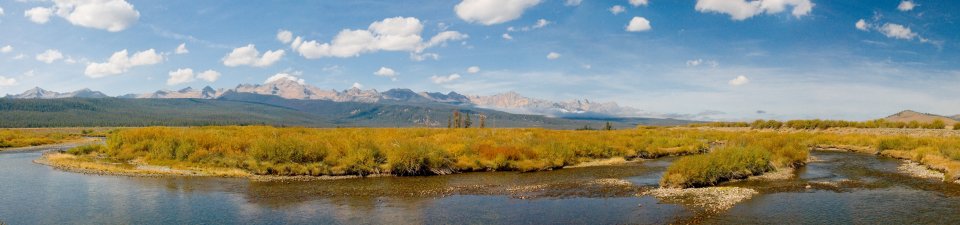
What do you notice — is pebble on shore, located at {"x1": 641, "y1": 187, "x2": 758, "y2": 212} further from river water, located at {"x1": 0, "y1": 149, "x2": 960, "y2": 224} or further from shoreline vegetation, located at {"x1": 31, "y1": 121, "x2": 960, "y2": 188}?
shoreline vegetation, located at {"x1": 31, "y1": 121, "x2": 960, "y2": 188}

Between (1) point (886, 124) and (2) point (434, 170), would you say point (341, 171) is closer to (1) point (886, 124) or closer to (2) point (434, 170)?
(2) point (434, 170)

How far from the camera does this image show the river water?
23.9m

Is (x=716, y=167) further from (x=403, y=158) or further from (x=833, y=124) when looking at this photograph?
(x=833, y=124)

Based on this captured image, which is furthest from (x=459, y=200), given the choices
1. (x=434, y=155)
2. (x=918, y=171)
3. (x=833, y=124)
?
(x=833, y=124)

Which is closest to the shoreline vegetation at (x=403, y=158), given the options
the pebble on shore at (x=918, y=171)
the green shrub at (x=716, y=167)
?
the green shrub at (x=716, y=167)

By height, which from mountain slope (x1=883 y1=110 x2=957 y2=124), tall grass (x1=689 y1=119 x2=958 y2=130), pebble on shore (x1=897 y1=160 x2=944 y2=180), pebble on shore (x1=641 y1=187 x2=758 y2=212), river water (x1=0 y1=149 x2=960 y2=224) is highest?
mountain slope (x1=883 y1=110 x2=957 y2=124)

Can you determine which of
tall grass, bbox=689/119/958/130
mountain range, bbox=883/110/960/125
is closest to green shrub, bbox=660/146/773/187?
tall grass, bbox=689/119/958/130

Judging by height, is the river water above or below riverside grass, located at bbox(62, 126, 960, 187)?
below

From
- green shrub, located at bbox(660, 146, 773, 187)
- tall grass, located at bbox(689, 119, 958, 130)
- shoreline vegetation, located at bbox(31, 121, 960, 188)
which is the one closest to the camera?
green shrub, located at bbox(660, 146, 773, 187)

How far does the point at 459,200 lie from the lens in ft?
94.8

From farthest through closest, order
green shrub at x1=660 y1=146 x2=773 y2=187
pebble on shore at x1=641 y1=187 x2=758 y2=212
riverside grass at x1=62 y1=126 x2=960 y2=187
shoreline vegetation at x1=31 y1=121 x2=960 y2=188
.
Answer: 1. shoreline vegetation at x1=31 y1=121 x2=960 y2=188
2. riverside grass at x1=62 y1=126 x2=960 y2=187
3. green shrub at x1=660 y1=146 x2=773 y2=187
4. pebble on shore at x1=641 y1=187 x2=758 y2=212

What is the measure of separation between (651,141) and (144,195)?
51.4m

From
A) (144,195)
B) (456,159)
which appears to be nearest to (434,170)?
(456,159)

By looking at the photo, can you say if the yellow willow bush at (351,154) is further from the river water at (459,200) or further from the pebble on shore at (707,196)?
the pebble on shore at (707,196)
